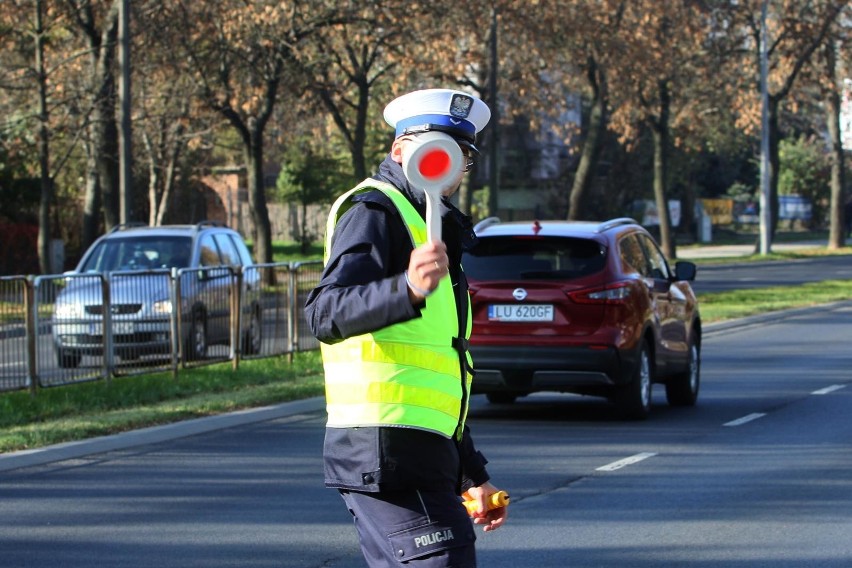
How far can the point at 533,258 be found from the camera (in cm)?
1177

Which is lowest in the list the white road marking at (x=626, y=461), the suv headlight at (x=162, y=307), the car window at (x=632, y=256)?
the white road marking at (x=626, y=461)

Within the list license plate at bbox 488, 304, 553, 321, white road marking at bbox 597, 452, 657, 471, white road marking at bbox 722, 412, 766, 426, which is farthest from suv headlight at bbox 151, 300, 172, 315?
white road marking at bbox 597, 452, 657, 471

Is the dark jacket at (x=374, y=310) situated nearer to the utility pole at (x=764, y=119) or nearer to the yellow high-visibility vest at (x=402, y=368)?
the yellow high-visibility vest at (x=402, y=368)

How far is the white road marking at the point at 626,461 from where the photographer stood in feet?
31.6

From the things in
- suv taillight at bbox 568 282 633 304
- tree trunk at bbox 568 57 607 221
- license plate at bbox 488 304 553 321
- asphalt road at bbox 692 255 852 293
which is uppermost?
tree trunk at bbox 568 57 607 221

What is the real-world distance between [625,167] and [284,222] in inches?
670

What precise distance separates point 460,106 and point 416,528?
1.05 m

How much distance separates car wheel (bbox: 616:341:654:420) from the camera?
11836mm

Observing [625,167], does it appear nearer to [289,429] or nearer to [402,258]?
[289,429]

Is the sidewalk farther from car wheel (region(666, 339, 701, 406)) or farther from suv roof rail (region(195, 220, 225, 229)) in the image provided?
car wheel (region(666, 339, 701, 406))

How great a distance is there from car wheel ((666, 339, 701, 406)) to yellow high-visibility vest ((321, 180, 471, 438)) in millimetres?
9661

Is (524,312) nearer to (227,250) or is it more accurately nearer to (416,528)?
(416,528)

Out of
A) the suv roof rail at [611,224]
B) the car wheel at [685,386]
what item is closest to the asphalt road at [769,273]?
the car wheel at [685,386]

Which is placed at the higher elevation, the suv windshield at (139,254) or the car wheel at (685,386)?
the suv windshield at (139,254)
